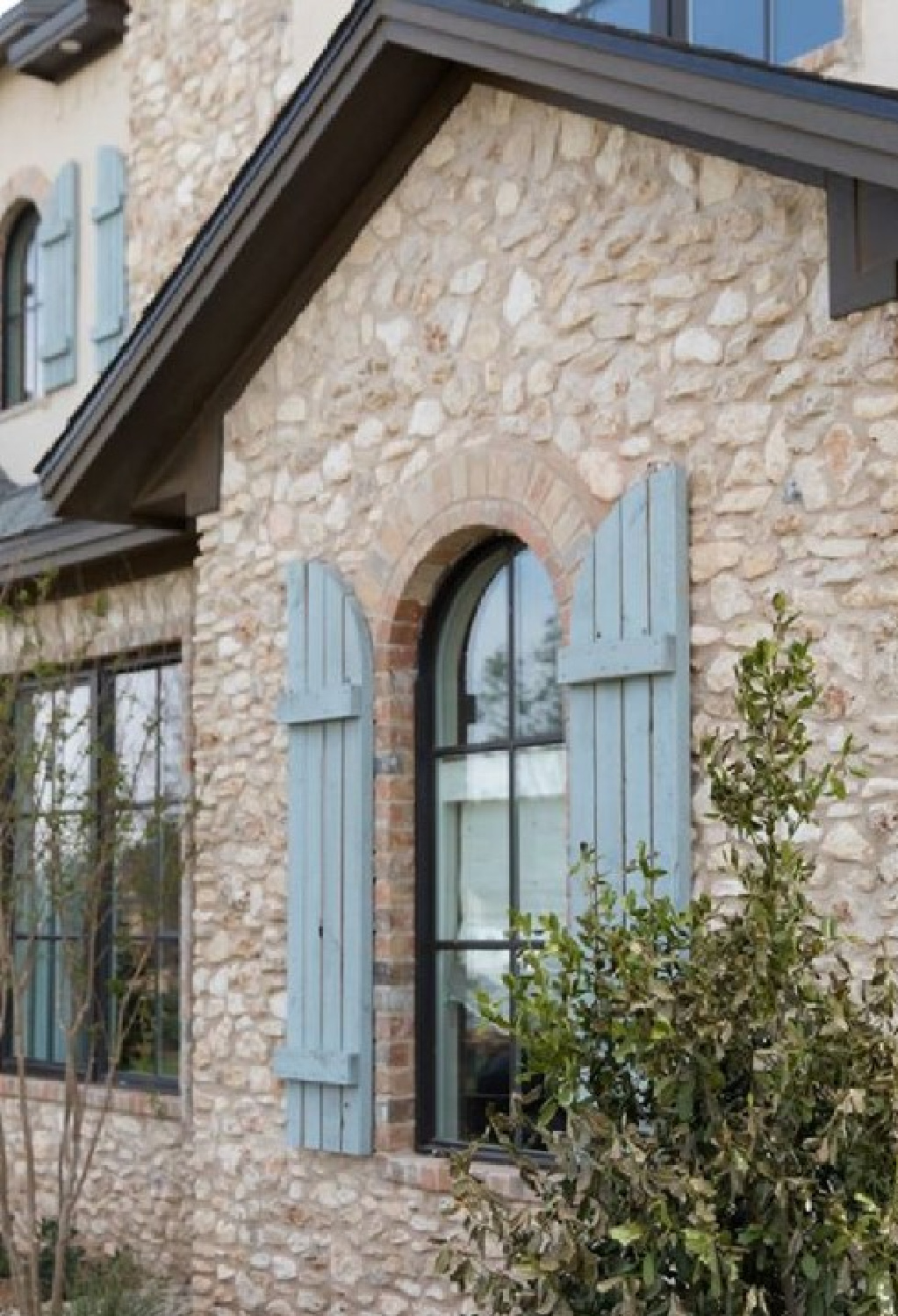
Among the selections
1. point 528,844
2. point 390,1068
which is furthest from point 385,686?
point 390,1068

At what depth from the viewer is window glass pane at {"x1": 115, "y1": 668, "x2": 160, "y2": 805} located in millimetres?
9961

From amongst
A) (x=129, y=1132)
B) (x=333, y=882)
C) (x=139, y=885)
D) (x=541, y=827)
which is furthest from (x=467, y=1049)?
(x=139, y=885)

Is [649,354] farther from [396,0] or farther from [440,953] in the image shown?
[440,953]

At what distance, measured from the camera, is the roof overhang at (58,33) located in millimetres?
10945

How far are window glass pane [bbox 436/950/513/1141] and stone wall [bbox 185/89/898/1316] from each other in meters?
0.13

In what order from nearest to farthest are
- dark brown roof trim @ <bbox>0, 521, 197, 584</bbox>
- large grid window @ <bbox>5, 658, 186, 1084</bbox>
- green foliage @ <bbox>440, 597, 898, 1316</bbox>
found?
green foliage @ <bbox>440, 597, 898, 1316</bbox> → large grid window @ <bbox>5, 658, 186, 1084</bbox> → dark brown roof trim @ <bbox>0, 521, 197, 584</bbox>

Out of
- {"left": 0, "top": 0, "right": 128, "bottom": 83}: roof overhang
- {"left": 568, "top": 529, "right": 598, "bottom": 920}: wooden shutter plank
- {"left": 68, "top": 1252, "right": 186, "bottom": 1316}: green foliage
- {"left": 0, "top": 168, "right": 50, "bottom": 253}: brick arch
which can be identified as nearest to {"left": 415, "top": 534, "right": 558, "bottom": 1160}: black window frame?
{"left": 568, "top": 529, "right": 598, "bottom": 920}: wooden shutter plank

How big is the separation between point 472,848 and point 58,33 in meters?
6.05

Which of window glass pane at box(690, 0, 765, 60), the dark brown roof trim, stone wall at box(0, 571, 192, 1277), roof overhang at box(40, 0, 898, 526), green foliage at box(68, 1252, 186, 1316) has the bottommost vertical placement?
green foliage at box(68, 1252, 186, 1316)

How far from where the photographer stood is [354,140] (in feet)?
24.3

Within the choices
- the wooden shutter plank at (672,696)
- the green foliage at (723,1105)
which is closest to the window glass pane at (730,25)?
the wooden shutter plank at (672,696)

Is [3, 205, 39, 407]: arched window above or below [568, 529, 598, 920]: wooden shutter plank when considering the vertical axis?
above

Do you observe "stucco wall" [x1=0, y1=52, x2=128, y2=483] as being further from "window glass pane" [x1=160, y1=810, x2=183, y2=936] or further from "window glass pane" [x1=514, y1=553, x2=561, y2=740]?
"window glass pane" [x1=514, y1=553, x2=561, y2=740]

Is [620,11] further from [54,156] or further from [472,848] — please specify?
[54,156]
